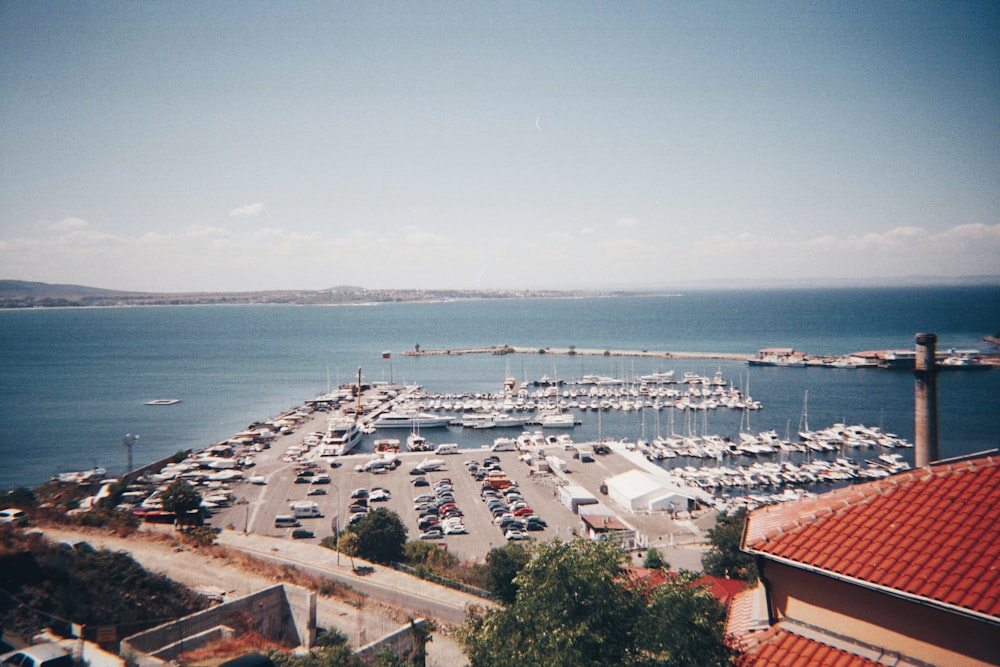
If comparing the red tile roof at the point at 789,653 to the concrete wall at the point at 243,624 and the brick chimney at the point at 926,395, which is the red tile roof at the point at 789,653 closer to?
the brick chimney at the point at 926,395

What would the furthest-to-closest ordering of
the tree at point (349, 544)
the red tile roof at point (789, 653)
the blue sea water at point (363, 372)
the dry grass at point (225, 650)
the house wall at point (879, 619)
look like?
the blue sea water at point (363, 372) < the tree at point (349, 544) < the dry grass at point (225, 650) < the red tile roof at point (789, 653) < the house wall at point (879, 619)

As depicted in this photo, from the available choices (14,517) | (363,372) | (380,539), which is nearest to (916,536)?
(380,539)

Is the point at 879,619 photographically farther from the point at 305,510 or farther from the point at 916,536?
the point at 305,510

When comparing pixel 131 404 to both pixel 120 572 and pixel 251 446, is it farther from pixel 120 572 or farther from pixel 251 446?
pixel 120 572

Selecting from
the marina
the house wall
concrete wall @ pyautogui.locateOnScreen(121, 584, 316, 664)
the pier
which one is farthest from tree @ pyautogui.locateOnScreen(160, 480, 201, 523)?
the pier

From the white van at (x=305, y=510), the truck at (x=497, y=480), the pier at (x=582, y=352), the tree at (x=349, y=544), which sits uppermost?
the tree at (x=349, y=544)

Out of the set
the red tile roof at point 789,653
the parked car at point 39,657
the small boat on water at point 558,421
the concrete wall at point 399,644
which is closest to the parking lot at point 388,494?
the concrete wall at point 399,644

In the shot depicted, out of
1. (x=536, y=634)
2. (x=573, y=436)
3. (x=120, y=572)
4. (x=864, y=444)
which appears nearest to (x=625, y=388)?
(x=573, y=436)
